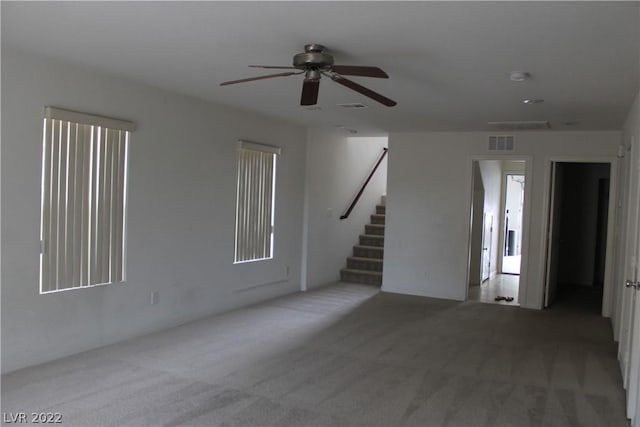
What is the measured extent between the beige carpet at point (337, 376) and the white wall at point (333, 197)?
206cm

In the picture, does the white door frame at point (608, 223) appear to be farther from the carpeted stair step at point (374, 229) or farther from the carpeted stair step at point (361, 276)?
the carpeted stair step at point (374, 229)

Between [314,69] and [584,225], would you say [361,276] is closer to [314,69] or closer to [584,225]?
[584,225]

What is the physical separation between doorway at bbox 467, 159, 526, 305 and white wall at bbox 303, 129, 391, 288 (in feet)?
6.63

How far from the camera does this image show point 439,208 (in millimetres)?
7406

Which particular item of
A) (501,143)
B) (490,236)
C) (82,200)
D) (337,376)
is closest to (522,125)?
(501,143)

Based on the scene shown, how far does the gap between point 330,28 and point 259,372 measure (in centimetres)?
259

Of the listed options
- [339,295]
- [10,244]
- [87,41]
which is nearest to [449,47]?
[87,41]

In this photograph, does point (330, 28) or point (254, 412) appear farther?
point (254, 412)

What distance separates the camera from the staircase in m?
8.44

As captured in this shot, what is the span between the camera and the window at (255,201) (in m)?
6.28

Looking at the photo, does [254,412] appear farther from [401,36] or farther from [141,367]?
[401,36]

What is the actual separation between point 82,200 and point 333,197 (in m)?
4.56

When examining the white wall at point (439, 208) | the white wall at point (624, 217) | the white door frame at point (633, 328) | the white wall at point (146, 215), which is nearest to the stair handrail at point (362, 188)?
the white wall at point (439, 208)

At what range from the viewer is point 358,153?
29.9ft
